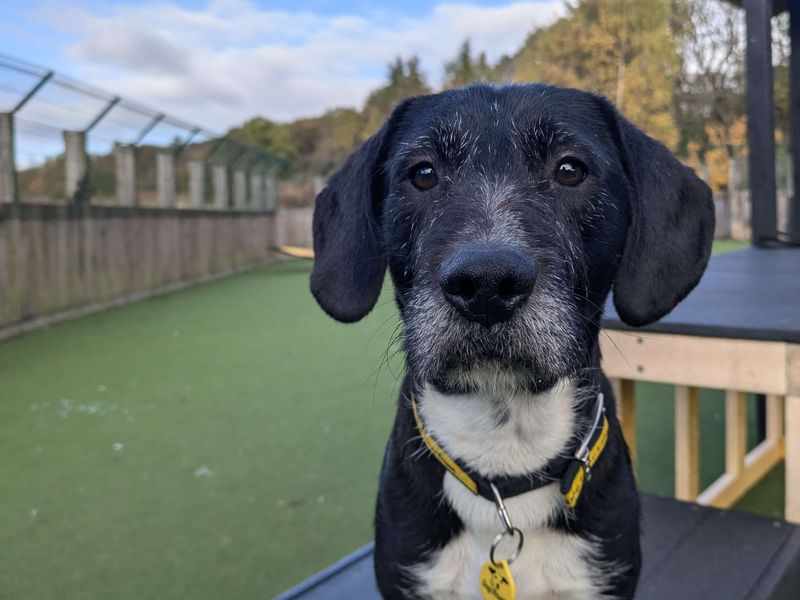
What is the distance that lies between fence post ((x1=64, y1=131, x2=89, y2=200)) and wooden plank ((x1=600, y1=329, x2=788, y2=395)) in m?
8.27

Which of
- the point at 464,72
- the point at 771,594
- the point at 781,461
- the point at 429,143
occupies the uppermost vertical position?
the point at 464,72

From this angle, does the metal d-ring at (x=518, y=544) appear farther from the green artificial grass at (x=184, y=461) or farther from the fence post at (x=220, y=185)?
the fence post at (x=220, y=185)

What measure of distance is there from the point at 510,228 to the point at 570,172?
0.32 metres

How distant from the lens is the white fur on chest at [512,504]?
166cm

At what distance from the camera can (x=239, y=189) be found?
622 inches

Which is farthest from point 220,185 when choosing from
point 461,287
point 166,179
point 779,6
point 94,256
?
point 461,287

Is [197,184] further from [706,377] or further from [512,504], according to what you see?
[512,504]

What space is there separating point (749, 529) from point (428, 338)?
1.53 metres

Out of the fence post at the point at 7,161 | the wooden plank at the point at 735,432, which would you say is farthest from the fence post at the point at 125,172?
the wooden plank at the point at 735,432

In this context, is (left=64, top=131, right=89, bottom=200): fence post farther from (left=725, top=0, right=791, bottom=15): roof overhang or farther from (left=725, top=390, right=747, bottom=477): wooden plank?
(left=725, top=390, right=747, bottom=477): wooden plank

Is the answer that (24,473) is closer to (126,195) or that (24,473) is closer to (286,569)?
(286,569)

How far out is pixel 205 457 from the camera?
3.87 m

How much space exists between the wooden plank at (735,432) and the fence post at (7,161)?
23.6 feet

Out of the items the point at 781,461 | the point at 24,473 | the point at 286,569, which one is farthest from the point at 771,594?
the point at 24,473
